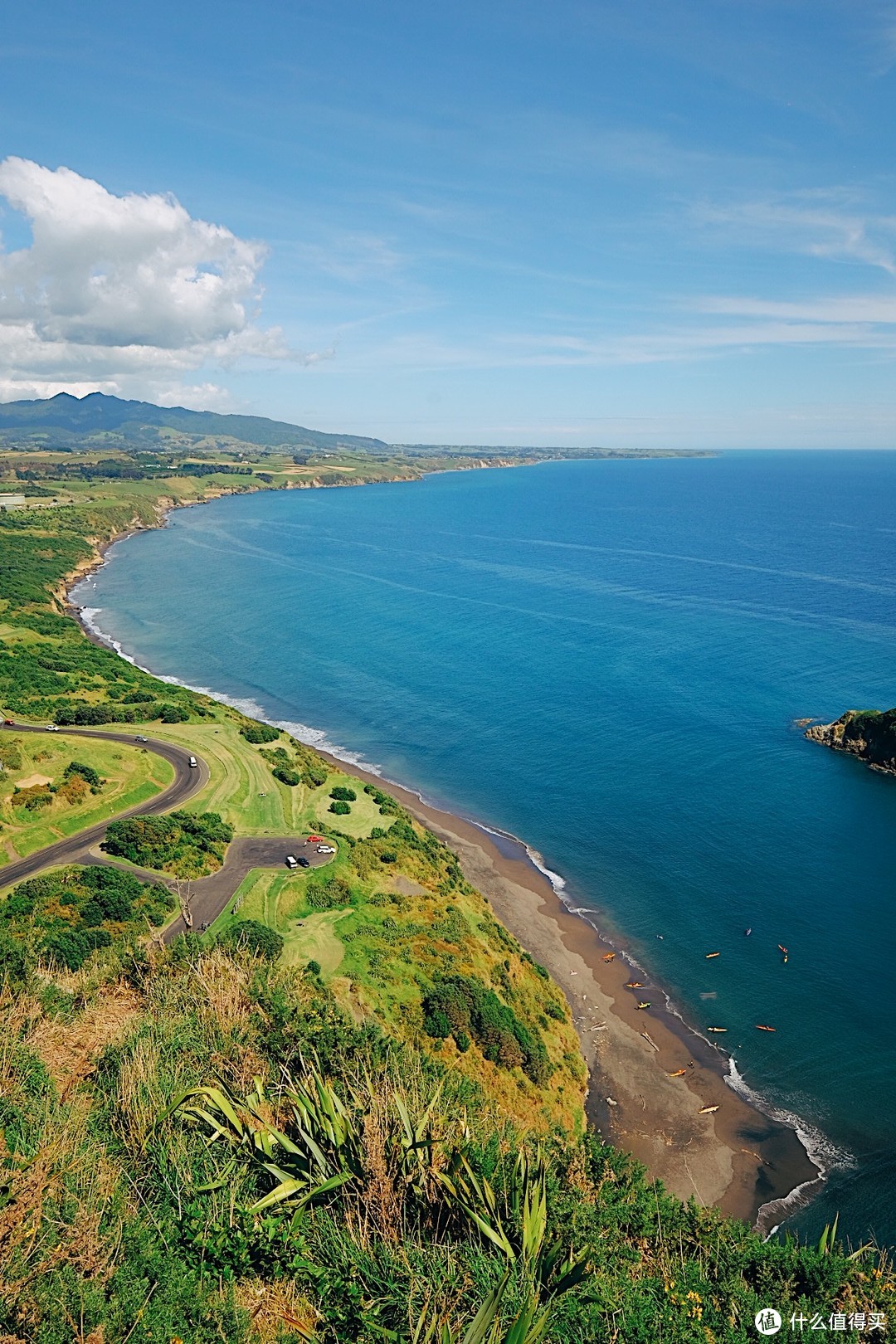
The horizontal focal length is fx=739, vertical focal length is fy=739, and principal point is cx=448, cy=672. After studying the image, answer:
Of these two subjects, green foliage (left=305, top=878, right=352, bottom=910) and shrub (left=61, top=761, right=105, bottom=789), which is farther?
shrub (left=61, top=761, right=105, bottom=789)

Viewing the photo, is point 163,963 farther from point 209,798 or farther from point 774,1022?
point 774,1022

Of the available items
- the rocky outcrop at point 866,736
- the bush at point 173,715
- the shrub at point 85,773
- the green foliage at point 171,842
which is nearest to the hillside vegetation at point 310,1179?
the green foliage at point 171,842

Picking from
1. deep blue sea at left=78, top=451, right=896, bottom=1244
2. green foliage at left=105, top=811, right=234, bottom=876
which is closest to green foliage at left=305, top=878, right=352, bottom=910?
green foliage at left=105, top=811, right=234, bottom=876

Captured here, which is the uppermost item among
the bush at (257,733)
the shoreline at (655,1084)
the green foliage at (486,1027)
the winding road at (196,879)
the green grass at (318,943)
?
the bush at (257,733)

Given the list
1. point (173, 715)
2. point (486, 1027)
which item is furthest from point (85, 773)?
point (486, 1027)

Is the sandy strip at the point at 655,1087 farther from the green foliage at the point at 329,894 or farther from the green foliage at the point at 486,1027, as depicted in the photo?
the green foliage at the point at 329,894

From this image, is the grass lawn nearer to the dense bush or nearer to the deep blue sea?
the dense bush

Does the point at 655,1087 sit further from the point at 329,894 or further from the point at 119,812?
the point at 119,812
